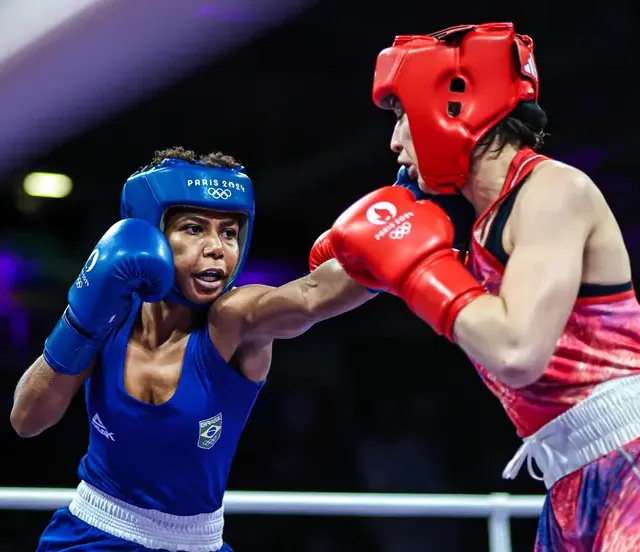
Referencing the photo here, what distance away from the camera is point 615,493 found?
5.19 ft

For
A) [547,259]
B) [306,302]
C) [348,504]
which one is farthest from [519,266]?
[348,504]

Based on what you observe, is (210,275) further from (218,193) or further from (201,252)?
(218,193)

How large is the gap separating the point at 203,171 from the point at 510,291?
100 cm

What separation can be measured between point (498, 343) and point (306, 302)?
0.72 m

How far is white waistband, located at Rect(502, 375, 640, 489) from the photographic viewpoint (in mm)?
1613

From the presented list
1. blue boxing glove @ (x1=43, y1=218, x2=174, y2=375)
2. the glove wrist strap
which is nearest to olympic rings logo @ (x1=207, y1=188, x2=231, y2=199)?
blue boxing glove @ (x1=43, y1=218, x2=174, y2=375)

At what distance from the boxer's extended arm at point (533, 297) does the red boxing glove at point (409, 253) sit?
0.04 meters

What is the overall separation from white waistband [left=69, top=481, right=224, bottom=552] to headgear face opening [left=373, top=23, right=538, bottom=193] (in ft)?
3.28

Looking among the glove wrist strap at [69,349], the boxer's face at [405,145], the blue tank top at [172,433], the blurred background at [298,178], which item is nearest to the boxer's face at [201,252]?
the blue tank top at [172,433]

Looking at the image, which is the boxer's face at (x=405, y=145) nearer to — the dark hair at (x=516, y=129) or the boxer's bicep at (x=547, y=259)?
the dark hair at (x=516, y=129)

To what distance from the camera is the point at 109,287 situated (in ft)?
6.72

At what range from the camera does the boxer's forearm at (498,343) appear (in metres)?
1.44

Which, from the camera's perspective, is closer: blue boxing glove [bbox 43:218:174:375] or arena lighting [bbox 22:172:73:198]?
blue boxing glove [bbox 43:218:174:375]

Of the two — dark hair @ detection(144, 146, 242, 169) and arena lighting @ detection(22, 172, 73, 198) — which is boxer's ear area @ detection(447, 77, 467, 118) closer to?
dark hair @ detection(144, 146, 242, 169)
